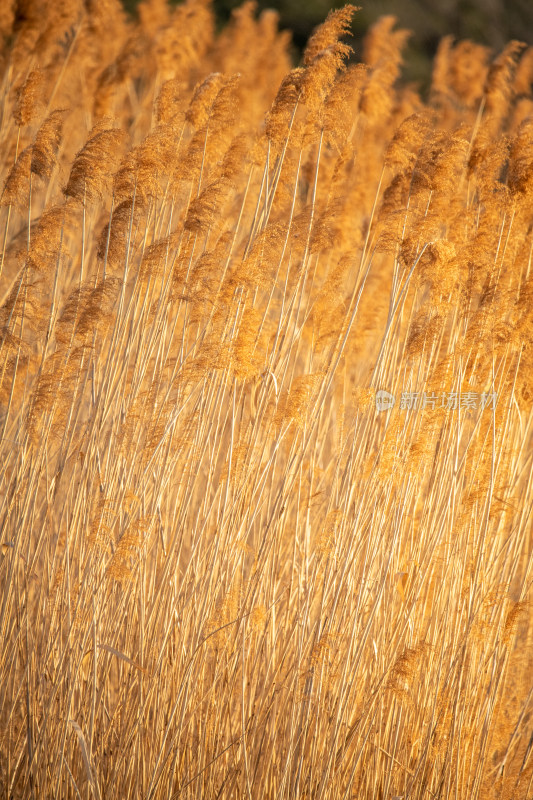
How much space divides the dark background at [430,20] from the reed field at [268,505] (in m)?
6.90

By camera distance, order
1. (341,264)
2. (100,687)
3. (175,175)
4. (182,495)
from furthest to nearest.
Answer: (341,264), (175,175), (182,495), (100,687)

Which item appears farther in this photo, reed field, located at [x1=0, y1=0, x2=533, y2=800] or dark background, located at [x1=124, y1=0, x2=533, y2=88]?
dark background, located at [x1=124, y1=0, x2=533, y2=88]

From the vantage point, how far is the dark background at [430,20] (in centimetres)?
836

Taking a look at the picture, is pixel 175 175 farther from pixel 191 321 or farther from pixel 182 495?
pixel 182 495

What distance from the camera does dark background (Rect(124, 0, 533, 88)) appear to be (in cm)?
836

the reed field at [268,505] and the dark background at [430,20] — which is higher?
the dark background at [430,20]

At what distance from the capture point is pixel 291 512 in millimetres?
2543

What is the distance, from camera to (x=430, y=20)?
8.89 meters

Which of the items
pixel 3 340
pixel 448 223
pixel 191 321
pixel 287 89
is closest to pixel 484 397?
pixel 448 223

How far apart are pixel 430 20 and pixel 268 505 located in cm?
870

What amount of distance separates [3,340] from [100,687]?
121 centimetres

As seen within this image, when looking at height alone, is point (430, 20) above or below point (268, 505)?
above

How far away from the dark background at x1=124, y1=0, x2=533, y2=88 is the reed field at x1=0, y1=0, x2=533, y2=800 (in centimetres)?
690

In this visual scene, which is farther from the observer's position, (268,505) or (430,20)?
(430,20)
